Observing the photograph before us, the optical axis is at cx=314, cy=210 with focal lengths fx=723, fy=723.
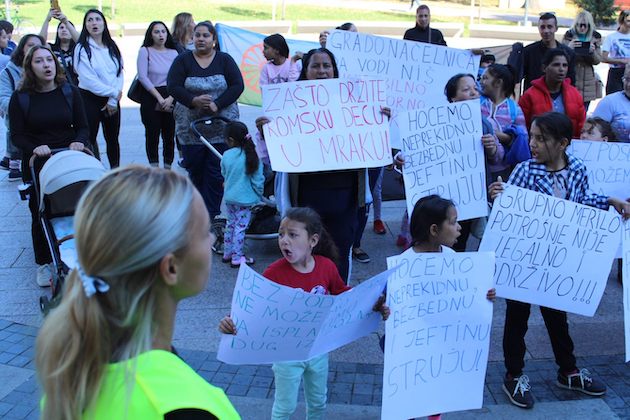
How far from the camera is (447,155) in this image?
489cm

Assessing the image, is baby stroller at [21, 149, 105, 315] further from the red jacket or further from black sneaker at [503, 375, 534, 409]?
the red jacket

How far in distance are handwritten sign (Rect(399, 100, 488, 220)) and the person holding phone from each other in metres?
3.48

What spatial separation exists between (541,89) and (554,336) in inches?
96.5

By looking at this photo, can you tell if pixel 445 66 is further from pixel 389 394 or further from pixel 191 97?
pixel 389 394

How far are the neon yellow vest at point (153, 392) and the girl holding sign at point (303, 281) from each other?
2.03 metres

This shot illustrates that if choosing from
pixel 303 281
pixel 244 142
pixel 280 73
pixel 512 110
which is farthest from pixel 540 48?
pixel 303 281

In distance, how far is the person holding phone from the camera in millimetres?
8281

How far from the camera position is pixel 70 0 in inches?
1243

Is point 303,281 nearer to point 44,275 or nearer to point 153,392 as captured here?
point 153,392

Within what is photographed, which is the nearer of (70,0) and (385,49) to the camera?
(385,49)

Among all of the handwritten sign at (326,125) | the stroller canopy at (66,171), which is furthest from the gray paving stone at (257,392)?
the stroller canopy at (66,171)

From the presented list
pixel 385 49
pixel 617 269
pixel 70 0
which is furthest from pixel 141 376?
pixel 70 0

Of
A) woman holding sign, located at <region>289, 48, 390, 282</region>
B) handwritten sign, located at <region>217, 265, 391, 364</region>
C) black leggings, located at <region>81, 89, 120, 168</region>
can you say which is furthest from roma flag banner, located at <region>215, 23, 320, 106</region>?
handwritten sign, located at <region>217, 265, 391, 364</region>

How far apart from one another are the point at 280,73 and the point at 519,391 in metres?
4.43
